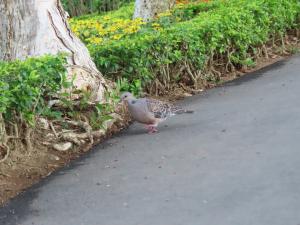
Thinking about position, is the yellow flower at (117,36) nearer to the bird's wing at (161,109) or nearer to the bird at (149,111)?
the bird at (149,111)

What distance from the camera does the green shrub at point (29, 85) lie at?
20.6 ft

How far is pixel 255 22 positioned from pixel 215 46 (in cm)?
158

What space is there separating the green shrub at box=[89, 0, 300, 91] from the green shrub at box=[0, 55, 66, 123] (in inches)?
64.1

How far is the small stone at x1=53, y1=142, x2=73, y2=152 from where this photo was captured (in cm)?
699

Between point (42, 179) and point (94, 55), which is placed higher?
point (94, 55)

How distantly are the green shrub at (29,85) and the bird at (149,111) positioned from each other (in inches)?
35.1

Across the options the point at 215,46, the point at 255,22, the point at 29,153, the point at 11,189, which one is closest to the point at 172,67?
the point at 215,46

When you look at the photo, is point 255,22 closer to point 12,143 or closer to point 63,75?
point 63,75

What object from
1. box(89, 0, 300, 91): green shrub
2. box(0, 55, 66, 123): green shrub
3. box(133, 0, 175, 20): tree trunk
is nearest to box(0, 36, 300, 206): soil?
box(0, 55, 66, 123): green shrub

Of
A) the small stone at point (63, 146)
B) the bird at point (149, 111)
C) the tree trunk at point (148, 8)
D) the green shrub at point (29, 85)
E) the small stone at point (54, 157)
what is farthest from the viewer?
the tree trunk at point (148, 8)

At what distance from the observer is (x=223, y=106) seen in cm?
838

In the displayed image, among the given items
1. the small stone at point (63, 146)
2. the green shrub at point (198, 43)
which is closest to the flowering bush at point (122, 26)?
the green shrub at point (198, 43)

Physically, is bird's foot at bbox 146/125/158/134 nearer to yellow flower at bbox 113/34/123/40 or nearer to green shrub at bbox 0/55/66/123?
green shrub at bbox 0/55/66/123

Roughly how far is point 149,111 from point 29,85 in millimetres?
1490
